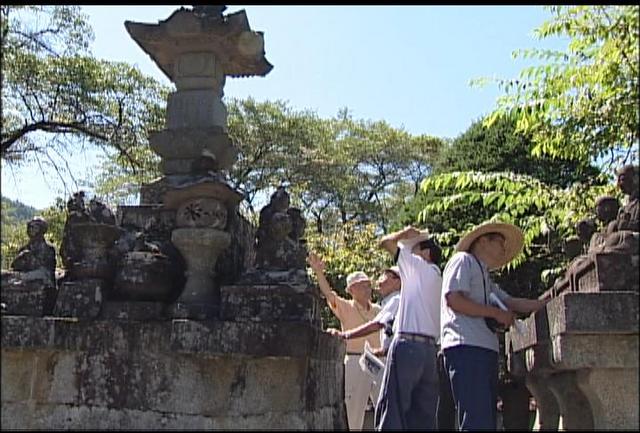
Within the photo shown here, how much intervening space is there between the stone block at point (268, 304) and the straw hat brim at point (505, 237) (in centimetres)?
115

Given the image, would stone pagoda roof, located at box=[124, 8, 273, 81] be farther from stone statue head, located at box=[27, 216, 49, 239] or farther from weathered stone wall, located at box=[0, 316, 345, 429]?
weathered stone wall, located at box=[0, 316, 345, 429]

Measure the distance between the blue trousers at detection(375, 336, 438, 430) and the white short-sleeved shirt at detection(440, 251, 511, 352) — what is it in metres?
0.40

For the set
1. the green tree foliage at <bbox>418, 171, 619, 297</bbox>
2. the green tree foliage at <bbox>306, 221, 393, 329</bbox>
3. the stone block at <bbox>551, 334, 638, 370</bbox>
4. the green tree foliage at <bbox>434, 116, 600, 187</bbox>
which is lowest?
the stone block at <bbox>551, 334, 638, 370</bbox>

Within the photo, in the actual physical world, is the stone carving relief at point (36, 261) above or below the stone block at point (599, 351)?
above

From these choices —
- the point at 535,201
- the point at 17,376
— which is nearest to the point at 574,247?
the point at 535,201

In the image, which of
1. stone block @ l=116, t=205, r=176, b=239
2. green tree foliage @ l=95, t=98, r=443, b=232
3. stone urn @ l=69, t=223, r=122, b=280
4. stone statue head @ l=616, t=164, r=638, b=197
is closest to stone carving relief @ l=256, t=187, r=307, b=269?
stone block @ l=116, t=205, r=176, b=239

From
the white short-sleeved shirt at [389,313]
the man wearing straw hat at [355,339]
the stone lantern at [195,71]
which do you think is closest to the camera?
the white short-sleeved shirt at [389,313]

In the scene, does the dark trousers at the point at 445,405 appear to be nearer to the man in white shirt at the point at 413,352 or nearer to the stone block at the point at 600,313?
the man in white shirt at the point at 413,352

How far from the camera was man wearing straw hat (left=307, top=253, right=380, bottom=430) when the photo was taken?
241 inches

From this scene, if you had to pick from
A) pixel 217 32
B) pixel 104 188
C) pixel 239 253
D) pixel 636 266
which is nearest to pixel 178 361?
pixel 239 253

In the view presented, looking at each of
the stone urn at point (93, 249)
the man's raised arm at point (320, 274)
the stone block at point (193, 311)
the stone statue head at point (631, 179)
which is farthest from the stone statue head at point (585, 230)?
the stone urn at point (93, 249)

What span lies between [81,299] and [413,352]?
2.35m

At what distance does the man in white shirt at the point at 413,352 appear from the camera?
477 cm

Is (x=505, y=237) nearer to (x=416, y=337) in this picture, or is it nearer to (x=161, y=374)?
(x=416, y=337)
